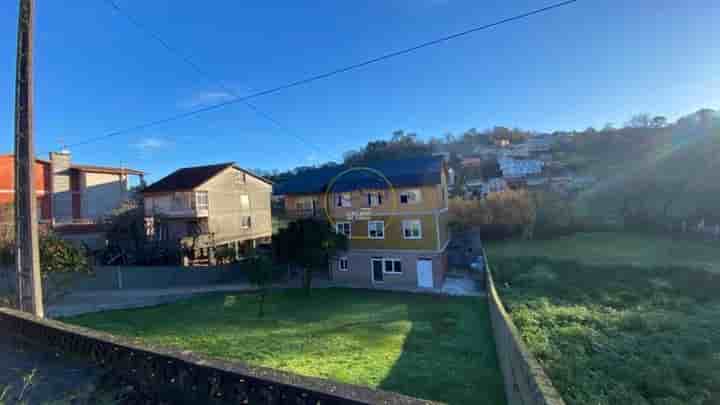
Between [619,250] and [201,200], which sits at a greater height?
[201,200]

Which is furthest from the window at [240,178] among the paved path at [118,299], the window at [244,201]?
the paved path at [118,299]

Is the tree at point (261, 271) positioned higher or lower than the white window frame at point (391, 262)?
higher

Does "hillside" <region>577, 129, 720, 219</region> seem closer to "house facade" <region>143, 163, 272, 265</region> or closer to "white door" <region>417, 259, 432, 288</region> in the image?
→ "white door" <region>417, 259, 432, 288</region>

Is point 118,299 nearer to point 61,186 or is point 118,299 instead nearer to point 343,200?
point 343,200

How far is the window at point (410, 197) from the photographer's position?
19156 mm

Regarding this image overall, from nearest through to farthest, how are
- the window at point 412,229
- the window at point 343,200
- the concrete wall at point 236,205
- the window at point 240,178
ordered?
the window at point 412,229
the window at point 343,200
the concrete wall at point 236,205
the window at point 240,178

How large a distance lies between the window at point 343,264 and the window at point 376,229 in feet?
8.19

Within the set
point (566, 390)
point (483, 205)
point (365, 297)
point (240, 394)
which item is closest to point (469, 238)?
point (483, 205)

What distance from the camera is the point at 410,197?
762 inches

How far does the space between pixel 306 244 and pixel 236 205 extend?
11550 millimetres

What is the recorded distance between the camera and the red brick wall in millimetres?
22172

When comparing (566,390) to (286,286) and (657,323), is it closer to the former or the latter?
(657,323)

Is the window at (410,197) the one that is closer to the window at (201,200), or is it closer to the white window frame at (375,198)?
the white window frame at (375,198)

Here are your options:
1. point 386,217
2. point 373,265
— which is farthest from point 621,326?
point 373,265
